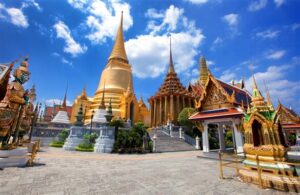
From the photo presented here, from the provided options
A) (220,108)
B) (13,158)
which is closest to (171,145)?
(220,108)

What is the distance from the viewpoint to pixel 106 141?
15.7 m

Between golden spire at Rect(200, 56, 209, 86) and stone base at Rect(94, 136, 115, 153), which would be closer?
stone base at Rect(94, 136, 115, 153)

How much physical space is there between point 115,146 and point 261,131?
12.2m

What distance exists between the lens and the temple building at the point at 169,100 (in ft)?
107

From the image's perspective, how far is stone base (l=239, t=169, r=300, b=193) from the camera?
461cm

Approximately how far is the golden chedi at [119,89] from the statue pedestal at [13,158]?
21268 mm

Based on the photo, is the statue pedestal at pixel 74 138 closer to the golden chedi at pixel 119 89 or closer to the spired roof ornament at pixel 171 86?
the golden chedi at pixel 119 89

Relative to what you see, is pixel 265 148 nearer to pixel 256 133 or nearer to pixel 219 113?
pixel 256 133

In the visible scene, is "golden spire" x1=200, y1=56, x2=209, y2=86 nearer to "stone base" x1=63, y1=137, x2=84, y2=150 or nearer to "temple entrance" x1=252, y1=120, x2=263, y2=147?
"stone base" x1=63, y1=137, x2=84, y2=150

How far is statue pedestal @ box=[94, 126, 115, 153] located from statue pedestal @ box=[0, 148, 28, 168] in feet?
26.1

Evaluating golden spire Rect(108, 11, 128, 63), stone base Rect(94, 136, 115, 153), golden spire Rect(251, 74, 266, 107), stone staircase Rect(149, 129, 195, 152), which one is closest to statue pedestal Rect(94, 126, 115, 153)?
stone base Rect(94, 136, 115, 153)

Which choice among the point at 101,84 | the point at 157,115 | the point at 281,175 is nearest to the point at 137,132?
the point at 281,175

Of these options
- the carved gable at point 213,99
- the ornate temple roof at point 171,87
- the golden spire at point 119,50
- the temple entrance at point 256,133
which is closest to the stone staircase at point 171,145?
the carved gable at point 213,99

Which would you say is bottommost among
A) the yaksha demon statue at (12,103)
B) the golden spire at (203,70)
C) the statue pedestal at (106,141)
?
the statue pedestal at (106,141)
